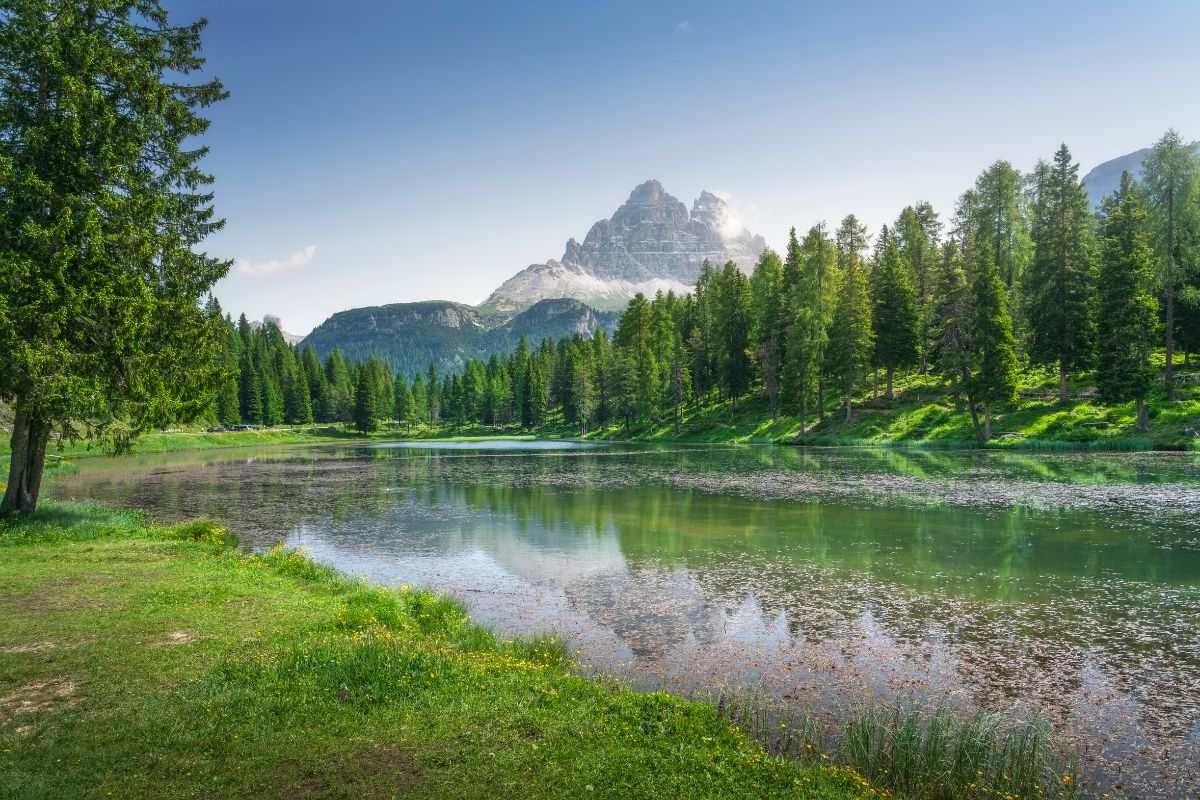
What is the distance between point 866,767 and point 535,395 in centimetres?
13335

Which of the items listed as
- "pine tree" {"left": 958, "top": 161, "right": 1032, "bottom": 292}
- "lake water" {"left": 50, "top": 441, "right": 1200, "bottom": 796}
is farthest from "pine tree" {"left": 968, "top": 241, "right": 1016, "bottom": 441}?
"pine tree" {"left": 958, "top": 161, "right": 1032, "bottom": 292}

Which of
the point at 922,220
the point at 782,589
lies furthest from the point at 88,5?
the point at 922,220

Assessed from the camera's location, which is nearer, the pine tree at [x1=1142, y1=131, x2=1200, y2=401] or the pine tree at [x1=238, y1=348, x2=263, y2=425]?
the pine tree at [x1=1142, y1=131, x2=1200, y2=401]

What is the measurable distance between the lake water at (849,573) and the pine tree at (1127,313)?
10176 millimetres

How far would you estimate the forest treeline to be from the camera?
5834 centimetres

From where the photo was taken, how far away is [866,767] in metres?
8.82

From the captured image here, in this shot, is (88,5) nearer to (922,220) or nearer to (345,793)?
(345,793)

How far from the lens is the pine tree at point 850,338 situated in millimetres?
73625

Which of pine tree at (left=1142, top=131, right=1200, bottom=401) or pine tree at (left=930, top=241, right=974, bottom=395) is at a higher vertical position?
pine tree at (left=1142, top=131, right=1200, bottom=401)

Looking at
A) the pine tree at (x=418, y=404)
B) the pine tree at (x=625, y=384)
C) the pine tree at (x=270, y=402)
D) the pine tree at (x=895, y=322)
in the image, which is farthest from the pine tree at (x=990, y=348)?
the pine tree at (x=418, y=404)

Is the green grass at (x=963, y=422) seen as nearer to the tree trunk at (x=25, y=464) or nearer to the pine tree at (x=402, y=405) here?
the tree trunk at (x=25, y=464)

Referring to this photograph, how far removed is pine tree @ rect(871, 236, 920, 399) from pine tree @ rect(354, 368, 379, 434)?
105 meters

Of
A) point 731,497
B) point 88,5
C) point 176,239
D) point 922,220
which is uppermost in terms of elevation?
point 922,220

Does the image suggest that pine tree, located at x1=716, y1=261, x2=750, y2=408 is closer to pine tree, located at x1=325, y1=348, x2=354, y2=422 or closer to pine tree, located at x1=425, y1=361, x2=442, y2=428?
pine tree, located at x1=325, y1=348, x2=354, y2=422
